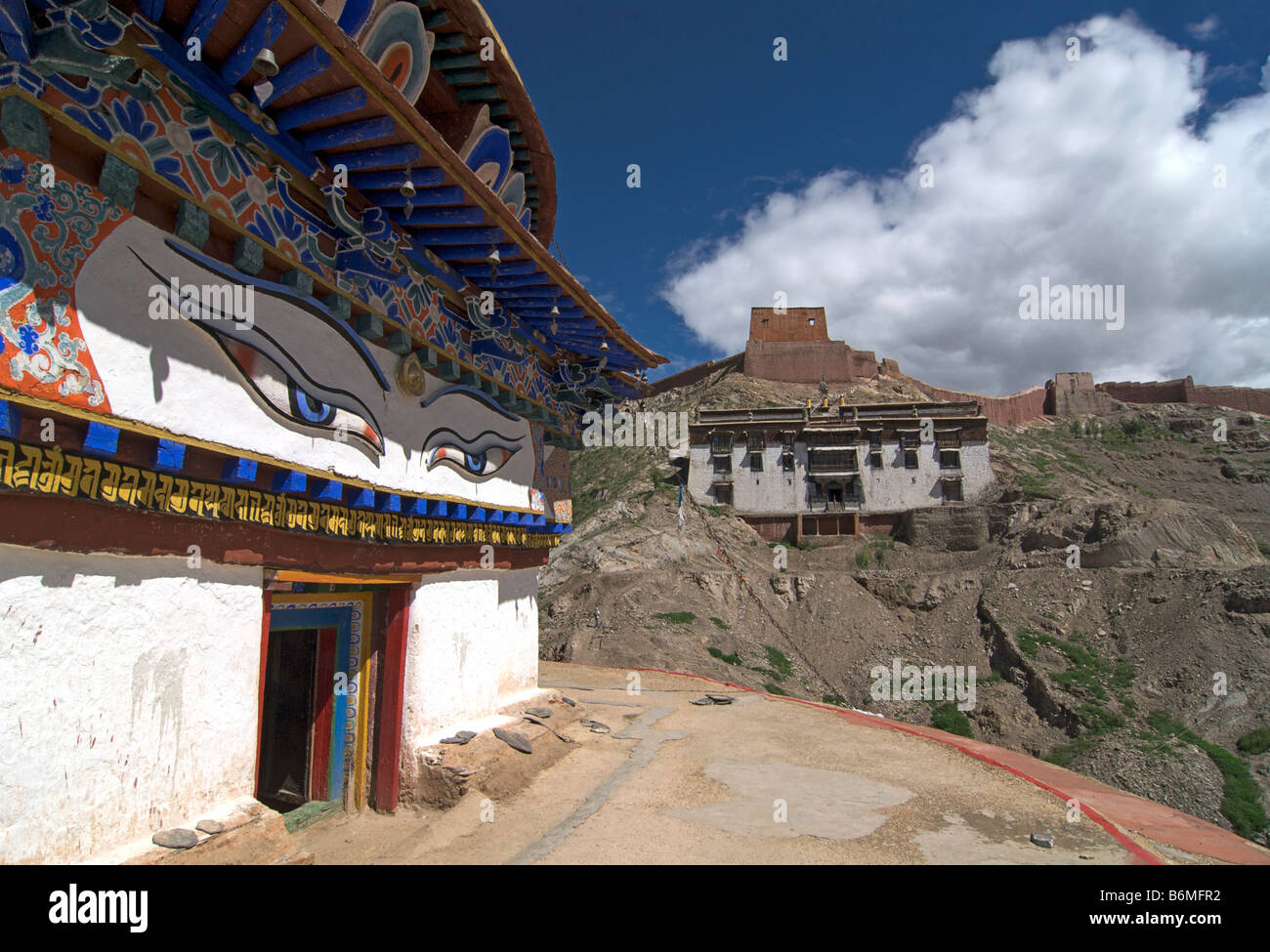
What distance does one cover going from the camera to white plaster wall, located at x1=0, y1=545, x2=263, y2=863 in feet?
10.5

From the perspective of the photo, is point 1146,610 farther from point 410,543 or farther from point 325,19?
point 325,19

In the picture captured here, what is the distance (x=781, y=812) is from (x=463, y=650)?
349 centimetres

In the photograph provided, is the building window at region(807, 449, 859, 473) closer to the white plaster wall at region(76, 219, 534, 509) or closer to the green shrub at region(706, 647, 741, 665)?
the green shrub at region(706, 647, 741, 665)

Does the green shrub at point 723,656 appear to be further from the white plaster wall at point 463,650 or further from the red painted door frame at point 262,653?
the red painted door frame at point 262,653

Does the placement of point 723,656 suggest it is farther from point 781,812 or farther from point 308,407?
point 308,407

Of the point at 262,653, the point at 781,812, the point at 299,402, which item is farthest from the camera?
the point at 781,812

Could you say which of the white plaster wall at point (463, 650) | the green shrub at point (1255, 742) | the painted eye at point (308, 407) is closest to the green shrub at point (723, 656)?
the green shrub at point (1255, 742)

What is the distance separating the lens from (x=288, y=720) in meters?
6.73

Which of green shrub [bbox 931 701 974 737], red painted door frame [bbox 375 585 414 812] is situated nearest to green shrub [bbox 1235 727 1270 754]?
green shrub [bbox 931 701 974 737]

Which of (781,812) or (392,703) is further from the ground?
(392,703)

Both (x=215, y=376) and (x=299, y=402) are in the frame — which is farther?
(x=299, y=402)

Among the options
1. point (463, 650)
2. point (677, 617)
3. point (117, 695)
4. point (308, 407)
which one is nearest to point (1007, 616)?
point (677, 617)

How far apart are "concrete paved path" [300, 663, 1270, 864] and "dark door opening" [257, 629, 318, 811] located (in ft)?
2.61

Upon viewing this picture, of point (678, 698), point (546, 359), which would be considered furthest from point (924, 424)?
point (546, 359)
